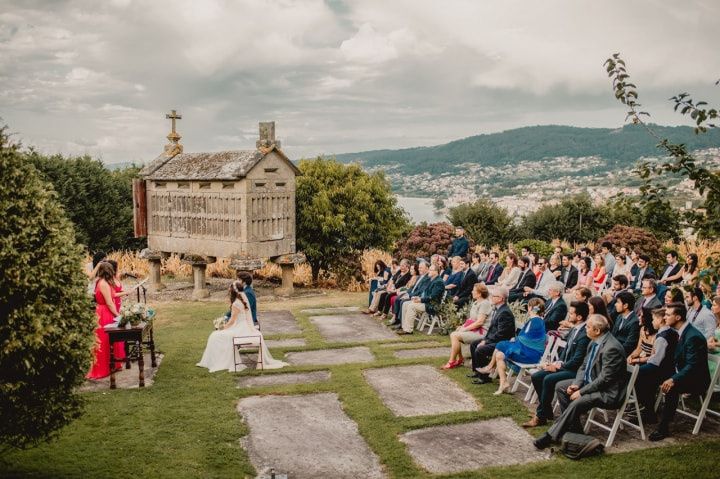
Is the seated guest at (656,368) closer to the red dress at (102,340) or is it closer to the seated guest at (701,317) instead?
the seated guest at (701,317)

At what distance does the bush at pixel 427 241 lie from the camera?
20.9 m

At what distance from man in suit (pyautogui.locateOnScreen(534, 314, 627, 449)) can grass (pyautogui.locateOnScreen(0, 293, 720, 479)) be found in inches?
21.4

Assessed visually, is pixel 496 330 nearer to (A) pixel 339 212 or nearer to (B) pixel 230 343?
(B) pixel 230 343

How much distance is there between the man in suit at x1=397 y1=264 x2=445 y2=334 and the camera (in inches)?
563

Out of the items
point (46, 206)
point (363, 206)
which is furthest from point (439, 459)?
point (363, 206)

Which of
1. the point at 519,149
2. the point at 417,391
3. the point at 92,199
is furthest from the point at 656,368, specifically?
the point at 519,149

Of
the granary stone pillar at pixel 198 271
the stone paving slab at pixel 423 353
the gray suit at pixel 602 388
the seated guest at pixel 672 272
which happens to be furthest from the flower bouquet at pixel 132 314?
the seated guest at pixel 672 272

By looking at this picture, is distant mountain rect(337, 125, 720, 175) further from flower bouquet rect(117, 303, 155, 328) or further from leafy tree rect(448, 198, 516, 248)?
flower bouquet rect(117, 303, 155, 328)

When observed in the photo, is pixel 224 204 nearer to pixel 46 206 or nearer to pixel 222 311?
pixel 222 311

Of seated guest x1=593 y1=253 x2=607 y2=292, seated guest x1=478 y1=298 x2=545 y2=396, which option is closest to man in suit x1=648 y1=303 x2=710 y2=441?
seated guest x1=478 y1=298 x2=545 y2=396

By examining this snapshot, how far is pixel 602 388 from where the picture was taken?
24.5 ft

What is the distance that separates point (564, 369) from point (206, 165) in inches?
527

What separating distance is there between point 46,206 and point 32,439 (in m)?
2.40

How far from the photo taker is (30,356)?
17.8 ft
